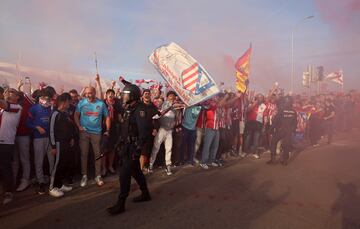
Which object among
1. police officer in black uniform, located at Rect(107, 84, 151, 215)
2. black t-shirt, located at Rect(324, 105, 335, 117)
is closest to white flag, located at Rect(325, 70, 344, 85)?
black t-shirt, located at Rect(324, 105, 335, 117)

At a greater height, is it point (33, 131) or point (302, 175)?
point (33, 131)

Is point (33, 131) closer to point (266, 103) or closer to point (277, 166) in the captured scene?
point (277, 166)

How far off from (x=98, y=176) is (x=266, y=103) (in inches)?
228

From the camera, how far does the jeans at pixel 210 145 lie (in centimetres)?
737

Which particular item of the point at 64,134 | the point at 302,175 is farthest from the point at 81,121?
the point at 302,175

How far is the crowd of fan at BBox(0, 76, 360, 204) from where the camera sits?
16.2ft

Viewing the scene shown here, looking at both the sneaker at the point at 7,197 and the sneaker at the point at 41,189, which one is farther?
the sneaker at the point at 41,189

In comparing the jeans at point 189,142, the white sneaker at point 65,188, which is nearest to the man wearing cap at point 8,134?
the white sneaker at point 65,188

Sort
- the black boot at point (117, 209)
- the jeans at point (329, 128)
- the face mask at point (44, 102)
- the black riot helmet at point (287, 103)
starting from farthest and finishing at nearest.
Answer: the jeans at point (329, 128) → the black riot helmet at point (287, 103) → the face mask at point (44, 102) → the black boot at point (117, 209)

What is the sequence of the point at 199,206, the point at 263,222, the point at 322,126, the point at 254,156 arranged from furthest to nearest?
the point at 322,126 < the point at 254,156 < the point at 199,206 < the point at 263,222

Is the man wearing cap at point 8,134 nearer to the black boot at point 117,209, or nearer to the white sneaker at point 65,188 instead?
the white sneaker at point 65,188

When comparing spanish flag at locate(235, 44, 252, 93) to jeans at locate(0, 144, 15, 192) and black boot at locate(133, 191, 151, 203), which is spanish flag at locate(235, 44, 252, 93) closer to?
black boot at locate(133, 191, 151, 203)

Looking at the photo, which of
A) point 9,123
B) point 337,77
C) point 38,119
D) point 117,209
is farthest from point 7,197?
point 337,77

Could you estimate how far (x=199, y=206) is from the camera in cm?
464
